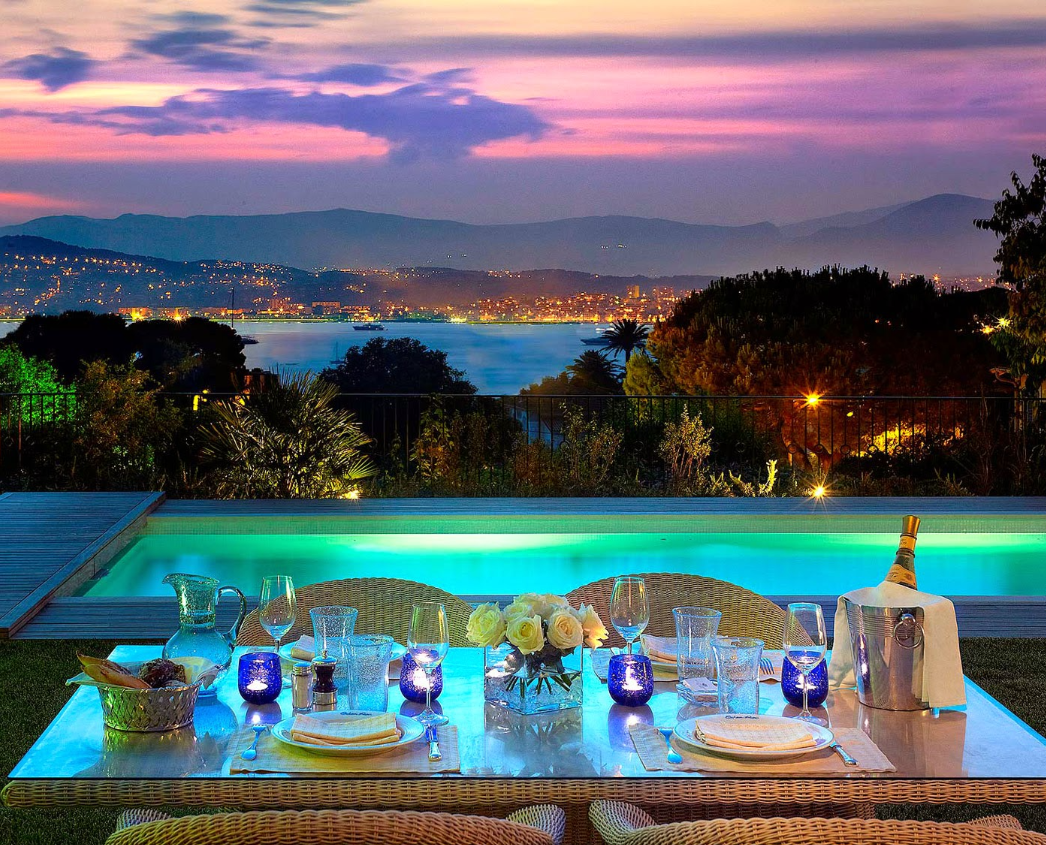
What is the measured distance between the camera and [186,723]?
231 cm

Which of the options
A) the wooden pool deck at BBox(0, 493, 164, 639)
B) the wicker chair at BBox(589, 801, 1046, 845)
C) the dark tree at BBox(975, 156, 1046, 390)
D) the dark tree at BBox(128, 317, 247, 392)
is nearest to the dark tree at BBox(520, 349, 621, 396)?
the dark tree at BBox(128, 317, 247, 392)

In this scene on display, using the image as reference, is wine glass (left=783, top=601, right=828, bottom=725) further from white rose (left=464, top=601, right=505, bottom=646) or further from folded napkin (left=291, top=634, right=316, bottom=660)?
folded napkin (left=291, top=634, right=316, bottom=660)

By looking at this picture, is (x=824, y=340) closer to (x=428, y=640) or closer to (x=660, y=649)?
(x=660, y=649)

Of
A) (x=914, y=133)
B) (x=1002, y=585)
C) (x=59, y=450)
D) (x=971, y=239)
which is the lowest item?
(x=1002, y=585)

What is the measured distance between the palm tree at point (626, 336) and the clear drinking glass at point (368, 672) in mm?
24366

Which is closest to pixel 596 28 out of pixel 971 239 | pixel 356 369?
pixel 971 239

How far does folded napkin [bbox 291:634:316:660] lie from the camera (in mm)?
2729

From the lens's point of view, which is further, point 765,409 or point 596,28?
point 765,409

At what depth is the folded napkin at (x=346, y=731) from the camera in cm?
219

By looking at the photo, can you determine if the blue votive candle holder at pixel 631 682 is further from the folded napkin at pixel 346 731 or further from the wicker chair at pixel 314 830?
the wicker chair at pixel 314 830

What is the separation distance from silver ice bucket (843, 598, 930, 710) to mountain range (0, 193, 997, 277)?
19.6 m

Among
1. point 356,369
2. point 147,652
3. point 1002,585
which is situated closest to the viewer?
point 147,652

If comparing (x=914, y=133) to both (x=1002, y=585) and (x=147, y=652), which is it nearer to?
(x=1002, y=585)

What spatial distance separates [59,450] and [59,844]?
618 centimetres
